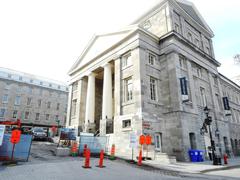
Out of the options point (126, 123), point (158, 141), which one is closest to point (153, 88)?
point (126, 123)

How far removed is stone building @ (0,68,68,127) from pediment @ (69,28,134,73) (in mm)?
20298

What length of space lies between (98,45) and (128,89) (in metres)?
10.5

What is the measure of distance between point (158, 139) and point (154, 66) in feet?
27.3

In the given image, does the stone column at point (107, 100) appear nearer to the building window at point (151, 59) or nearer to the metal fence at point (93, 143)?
the metal fence at point (93, 143)

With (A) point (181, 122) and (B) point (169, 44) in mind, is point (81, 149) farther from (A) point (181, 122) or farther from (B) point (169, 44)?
(B) point (169, 44)

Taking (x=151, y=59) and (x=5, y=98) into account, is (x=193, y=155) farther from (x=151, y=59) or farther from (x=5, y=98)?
(x=5, y=98)

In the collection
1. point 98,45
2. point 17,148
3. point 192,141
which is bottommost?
point 17,148

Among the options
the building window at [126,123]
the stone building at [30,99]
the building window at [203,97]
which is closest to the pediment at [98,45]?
the building window at [126,123]

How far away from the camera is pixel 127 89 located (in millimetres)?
20391

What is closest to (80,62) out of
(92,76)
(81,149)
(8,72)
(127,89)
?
(92,76)

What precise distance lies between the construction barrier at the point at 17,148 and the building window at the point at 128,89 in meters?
11.1

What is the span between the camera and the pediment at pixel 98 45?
22984mm

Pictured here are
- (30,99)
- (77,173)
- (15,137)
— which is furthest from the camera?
(30,99)

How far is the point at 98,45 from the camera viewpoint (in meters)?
27.0
